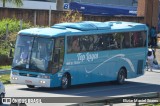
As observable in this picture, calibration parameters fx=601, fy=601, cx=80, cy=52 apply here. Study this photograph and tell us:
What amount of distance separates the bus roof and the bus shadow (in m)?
2.51

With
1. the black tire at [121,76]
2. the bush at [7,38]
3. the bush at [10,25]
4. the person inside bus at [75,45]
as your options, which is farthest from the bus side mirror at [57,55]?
the bush at [10,25]

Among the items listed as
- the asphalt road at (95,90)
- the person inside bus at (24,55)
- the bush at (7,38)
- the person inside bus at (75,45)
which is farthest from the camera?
the bush at (7,38)

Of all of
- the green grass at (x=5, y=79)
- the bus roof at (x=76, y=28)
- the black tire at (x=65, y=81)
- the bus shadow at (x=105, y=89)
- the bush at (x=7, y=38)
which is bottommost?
the bus shadow at (x=105, y=89)

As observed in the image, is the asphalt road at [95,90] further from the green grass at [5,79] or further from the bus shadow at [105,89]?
the green grass at [5,79]

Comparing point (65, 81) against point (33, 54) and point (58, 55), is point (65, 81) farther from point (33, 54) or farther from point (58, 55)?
point (33, 54)

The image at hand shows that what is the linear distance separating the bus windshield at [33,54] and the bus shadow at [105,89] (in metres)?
1.06

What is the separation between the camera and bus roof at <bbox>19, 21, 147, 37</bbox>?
86.2 feet

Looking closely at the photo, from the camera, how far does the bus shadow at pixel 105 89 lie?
25875mm

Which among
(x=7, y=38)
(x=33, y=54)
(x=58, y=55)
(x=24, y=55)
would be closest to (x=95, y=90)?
(x=58, y=55)

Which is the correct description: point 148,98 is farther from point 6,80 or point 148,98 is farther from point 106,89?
point 6,80

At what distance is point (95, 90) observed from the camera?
2750cm

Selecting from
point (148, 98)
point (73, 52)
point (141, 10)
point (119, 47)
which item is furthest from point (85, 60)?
point (141, 10)

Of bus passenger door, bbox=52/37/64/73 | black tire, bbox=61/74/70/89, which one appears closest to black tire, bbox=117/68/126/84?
black tire, bbox=61/74/70/89

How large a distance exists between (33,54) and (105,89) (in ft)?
13.7
